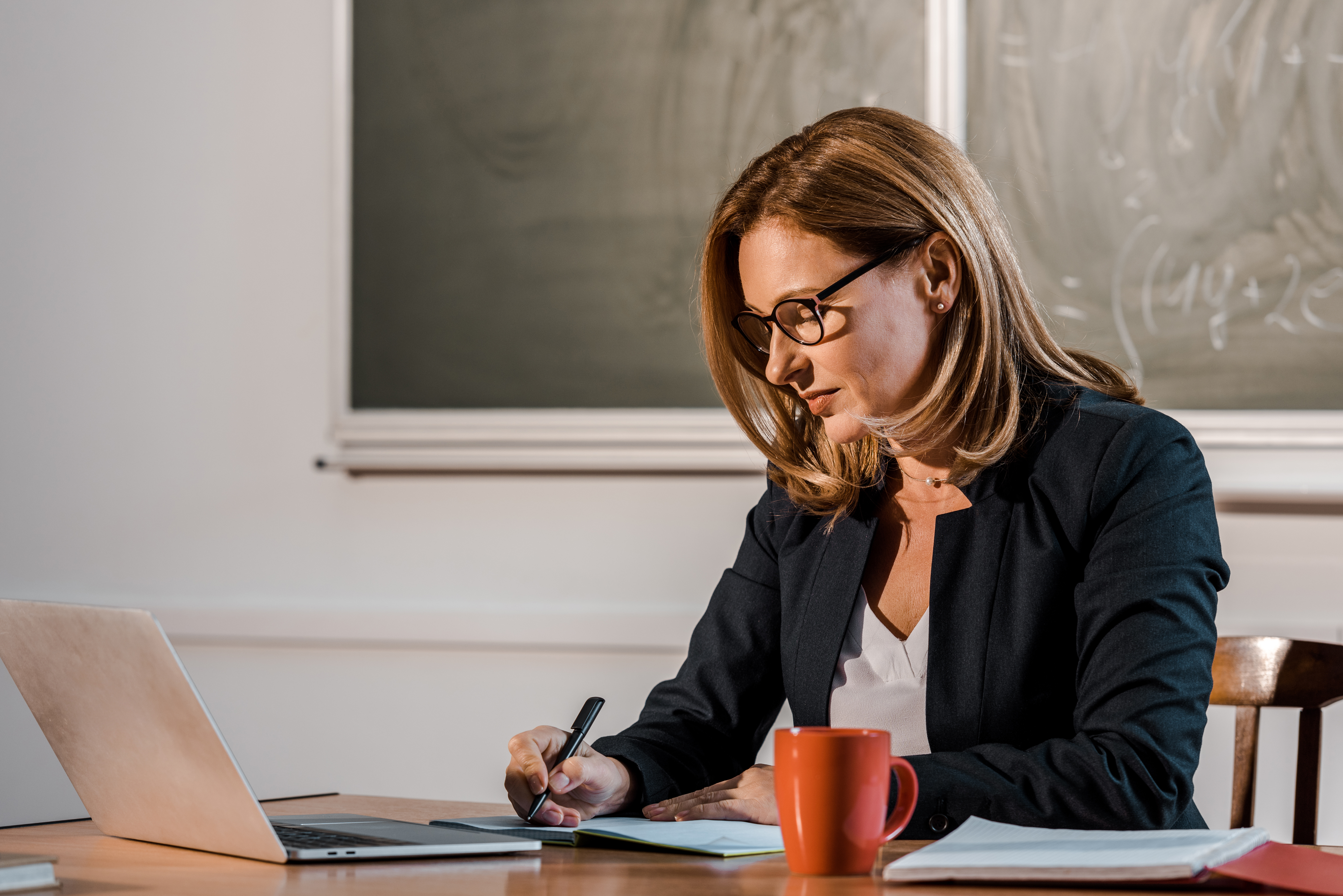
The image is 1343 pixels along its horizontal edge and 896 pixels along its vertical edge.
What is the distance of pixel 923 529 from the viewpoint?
4.79ft

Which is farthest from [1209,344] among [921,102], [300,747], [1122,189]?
[300,747]

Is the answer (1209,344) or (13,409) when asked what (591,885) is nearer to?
(1209,344)

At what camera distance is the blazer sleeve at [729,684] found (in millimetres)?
1380

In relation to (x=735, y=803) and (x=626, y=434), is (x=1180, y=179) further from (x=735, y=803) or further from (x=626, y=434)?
(x=735, y=803)

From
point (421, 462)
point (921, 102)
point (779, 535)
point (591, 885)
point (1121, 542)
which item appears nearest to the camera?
point (591, 885)

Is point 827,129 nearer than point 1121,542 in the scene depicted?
No

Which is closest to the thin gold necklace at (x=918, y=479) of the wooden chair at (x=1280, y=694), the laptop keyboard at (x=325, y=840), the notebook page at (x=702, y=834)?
the wooden chair at (x=1280, y=694)

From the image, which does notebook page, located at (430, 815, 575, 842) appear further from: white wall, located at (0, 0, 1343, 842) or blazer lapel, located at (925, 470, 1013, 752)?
white wall, located at (0, 0, 1343, 842)

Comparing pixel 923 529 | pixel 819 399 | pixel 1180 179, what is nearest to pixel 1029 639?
pixel 923 529

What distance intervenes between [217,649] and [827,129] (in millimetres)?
1613

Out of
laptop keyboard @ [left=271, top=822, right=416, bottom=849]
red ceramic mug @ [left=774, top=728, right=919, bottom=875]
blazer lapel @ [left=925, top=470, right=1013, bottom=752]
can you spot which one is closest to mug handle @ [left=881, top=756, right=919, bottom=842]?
red ceramic mug @ [left=774, top=728, right=919, bottom=875]

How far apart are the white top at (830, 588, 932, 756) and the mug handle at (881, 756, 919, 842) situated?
1.50ft

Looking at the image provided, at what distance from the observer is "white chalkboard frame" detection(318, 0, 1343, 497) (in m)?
2.00

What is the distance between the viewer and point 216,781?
0.87 m
